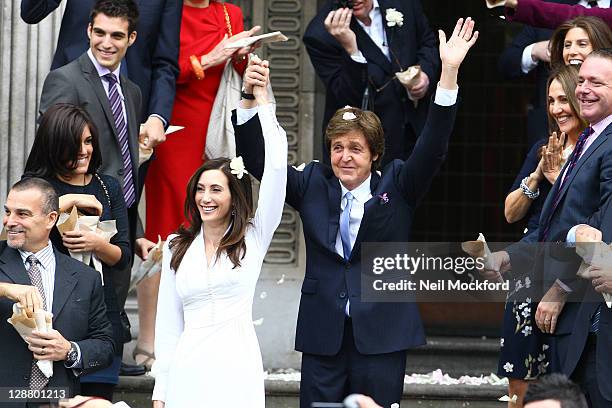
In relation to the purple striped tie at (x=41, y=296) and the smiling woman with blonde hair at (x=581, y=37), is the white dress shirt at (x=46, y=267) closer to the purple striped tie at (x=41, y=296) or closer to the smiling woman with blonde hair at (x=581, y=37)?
the purple striped tie at (x=41, y=296)

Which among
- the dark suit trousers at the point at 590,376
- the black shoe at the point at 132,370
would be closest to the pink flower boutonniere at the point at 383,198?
the dark suit trousers at the point at 590,376

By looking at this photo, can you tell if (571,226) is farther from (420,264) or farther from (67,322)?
(67,322)

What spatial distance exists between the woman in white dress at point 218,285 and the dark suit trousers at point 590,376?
4.74 ft

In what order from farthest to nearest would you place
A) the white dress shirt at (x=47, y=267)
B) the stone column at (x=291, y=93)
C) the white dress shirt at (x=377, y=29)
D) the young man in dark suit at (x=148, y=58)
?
the stone column at (x=291, y=93) → the white dress shirt at (x=377, y=29) → the young man in dark suit at (x=148, y=58) → the white dress shirt at (x=47, y=267)

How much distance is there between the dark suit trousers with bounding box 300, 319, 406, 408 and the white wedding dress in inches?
14.5

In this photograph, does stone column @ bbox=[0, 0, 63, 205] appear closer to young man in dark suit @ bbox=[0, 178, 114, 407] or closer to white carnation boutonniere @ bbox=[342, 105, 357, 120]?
young man in dark suit @ bbox=[0, 178, 114, 407]

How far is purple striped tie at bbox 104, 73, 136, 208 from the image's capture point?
8.00 meters

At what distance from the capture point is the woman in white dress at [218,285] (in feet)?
21.8

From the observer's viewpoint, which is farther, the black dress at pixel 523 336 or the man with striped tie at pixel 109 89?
the man with striped tie at pixel 109 89

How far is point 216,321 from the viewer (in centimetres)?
673

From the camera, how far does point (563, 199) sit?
22.0 ft

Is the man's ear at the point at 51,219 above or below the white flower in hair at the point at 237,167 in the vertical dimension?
below

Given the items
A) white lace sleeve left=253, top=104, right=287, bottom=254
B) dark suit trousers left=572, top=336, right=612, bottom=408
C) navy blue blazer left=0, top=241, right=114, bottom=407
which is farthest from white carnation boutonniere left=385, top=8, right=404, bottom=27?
dark suit trousers left=572, top=336, right=612, bottom=408

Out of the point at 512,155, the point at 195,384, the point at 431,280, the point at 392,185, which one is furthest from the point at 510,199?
the point at 512,155
